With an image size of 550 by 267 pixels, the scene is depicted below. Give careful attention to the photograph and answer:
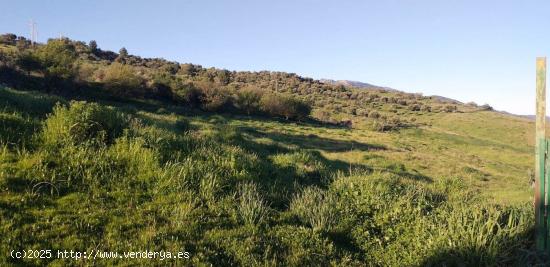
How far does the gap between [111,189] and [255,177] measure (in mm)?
3214

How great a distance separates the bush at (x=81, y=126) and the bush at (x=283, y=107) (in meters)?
52.6

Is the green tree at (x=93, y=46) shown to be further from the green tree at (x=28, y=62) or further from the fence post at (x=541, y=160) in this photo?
the fence post at (x=541, y=160)

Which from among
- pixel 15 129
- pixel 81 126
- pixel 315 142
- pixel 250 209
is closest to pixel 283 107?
pixel 315 142

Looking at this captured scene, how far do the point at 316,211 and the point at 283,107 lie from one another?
187 feet

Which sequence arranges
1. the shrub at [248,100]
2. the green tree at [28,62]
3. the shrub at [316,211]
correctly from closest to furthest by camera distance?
the shrub at [316,211]
the green tree at [28,62]
the shrub at [248,100]

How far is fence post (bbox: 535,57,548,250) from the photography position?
21.1 feet

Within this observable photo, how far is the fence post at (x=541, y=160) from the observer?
21.1 feet

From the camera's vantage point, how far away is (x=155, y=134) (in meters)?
9.37

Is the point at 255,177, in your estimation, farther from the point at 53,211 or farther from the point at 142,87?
the point at 142,87

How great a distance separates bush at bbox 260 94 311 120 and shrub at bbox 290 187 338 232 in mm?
53735

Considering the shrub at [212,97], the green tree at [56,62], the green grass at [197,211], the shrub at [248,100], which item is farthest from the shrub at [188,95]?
the green grass at [197,211]

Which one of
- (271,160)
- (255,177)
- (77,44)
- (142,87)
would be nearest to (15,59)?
(142,87)

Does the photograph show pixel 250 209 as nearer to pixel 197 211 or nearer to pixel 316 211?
pixel 197 211

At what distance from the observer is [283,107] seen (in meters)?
63.7
